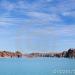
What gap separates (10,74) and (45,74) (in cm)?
653

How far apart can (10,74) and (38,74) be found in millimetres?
5263

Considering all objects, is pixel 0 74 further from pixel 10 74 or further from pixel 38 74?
pixel 38 74

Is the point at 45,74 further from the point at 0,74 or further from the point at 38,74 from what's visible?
the point at 0,74

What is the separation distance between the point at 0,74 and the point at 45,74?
27.6 feet

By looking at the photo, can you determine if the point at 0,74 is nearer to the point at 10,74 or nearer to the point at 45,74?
the point at 10,74

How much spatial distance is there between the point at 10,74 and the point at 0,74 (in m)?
1.89

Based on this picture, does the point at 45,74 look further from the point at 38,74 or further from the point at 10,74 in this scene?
the point at 10,74

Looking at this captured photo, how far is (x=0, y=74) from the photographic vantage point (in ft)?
182

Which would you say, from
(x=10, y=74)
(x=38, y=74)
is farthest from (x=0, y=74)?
(x=38, y=74)

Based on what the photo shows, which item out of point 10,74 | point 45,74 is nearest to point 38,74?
point 45,74

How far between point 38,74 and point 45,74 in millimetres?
1448

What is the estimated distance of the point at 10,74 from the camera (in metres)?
55.4
